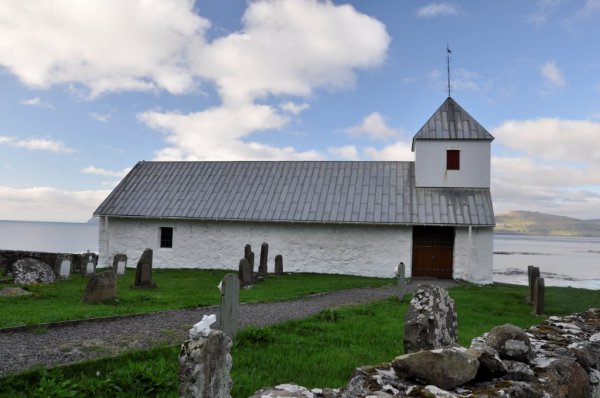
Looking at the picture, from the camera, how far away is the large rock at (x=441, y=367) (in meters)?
3.42

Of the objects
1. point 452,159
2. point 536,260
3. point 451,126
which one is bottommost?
point 536,260

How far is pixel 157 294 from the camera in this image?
14016mm

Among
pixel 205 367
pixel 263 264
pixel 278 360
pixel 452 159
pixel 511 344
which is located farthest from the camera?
pixel 452 159

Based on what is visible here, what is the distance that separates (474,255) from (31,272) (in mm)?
18263

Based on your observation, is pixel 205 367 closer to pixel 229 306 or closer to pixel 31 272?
pixel 229 306

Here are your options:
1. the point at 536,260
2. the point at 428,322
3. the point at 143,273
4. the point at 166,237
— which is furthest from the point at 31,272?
the point at 536,260

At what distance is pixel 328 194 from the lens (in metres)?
24.3

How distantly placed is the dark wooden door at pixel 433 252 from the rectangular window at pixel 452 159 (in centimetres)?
331

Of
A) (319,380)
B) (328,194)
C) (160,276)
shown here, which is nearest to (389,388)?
(319,380)

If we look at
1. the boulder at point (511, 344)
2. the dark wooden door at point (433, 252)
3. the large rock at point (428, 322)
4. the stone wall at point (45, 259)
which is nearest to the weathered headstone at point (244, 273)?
the stone wall at point (45, 259)

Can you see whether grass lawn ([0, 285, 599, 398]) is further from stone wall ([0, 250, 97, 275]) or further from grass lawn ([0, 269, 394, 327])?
stone wall ([0, 250, 97, 275])

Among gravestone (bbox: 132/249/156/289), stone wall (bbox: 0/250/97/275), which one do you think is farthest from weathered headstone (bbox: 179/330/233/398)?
stone wall (bbox: 0/250/97/275)

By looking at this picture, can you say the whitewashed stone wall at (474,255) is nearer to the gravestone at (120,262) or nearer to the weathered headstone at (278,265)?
the weathered headstone at (278,265)

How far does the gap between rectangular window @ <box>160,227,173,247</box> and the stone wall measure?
4533 mm
